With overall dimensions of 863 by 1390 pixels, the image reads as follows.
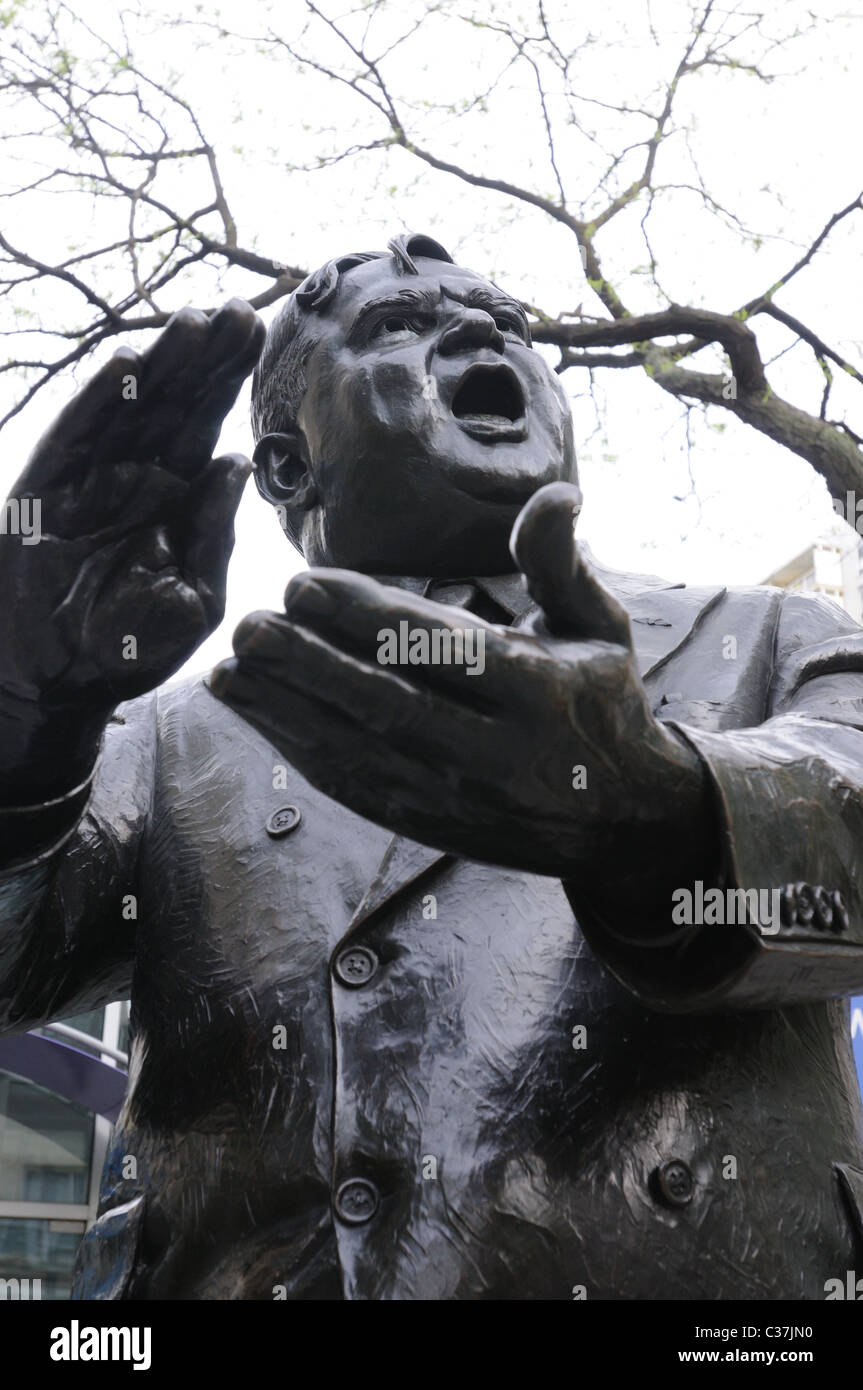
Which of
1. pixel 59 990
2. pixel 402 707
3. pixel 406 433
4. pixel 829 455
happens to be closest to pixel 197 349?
pixel 402 707

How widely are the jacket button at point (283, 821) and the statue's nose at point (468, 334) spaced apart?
81 cm

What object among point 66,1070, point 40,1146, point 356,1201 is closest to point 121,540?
point 356,1201

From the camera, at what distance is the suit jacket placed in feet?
6.01

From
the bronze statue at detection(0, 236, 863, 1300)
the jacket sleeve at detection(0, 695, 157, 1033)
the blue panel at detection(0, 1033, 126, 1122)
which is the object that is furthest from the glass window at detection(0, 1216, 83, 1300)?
the bronze statue at detection(0, 236, 863, 1300)

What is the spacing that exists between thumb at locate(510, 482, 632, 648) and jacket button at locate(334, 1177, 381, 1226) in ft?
2.45

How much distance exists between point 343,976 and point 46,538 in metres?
0.68

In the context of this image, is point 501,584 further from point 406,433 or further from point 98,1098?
point 98,1098

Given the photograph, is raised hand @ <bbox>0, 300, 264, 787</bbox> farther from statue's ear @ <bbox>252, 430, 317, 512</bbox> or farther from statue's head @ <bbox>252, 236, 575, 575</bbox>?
statue's ear @ <bbox>252, 430, 317, 512</bbox>

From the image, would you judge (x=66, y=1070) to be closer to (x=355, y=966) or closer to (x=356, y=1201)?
(x=355, y=966)

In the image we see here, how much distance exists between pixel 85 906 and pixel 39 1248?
1049cm

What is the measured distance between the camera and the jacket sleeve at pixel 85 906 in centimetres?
227

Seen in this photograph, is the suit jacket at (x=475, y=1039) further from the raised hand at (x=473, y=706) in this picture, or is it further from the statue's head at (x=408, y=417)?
the statue's head at (x=408, y=417)

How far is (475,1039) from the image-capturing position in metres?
2.01

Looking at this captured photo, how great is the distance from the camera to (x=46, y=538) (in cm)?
190
